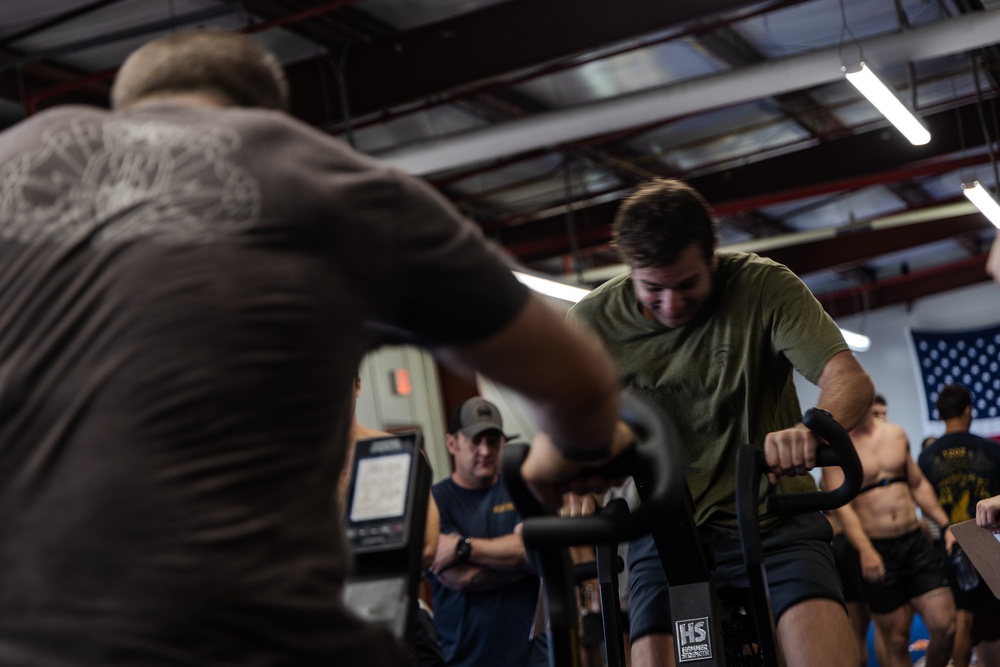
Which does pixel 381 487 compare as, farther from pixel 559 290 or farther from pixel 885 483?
pixel 559 290

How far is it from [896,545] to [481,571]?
12.6 feet

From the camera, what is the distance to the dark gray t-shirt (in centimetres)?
101

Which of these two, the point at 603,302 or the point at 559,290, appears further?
the point at 559,290

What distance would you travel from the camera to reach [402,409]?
13.4 metres


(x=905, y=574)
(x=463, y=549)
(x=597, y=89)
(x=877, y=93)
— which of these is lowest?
(x=905, y=574)

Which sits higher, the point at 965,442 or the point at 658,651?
the point at 965,442

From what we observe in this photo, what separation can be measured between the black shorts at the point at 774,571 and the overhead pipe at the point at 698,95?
4.69 meters

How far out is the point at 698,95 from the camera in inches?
294

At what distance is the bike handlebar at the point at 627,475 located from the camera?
1.46 meters

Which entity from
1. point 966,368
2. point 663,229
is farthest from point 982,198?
point 966,368

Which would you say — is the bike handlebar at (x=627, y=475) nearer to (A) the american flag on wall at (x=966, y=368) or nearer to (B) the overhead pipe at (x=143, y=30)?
(B) the overhead pipe at (x=143, y=30)

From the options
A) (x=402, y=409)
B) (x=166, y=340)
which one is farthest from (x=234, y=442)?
(x=402, y=409)

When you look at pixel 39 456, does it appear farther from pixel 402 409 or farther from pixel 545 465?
pixel 402 409

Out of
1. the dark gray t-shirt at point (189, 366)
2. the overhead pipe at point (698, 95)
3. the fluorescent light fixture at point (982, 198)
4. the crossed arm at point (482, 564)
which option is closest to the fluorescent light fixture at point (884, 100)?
the overhead pipe at point (698, 95)
